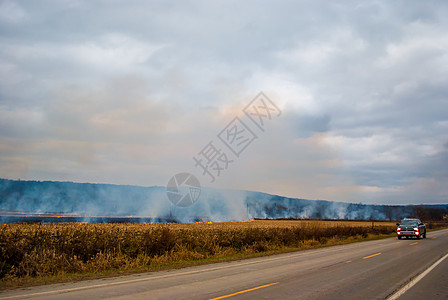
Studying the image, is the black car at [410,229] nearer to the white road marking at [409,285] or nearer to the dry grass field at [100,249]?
the dry grass field at [100,249]

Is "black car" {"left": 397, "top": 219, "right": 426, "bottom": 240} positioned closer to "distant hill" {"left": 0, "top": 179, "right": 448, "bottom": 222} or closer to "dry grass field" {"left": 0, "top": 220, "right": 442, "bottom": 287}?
"dry grass field" {"left": 0, "top": 220, "right": 442, "bottom": 287}

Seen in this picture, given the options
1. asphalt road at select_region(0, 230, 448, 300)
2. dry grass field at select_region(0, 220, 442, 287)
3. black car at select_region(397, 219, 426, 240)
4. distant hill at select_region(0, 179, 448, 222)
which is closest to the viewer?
asphalt road at select_region(0, 230, 448, 300)

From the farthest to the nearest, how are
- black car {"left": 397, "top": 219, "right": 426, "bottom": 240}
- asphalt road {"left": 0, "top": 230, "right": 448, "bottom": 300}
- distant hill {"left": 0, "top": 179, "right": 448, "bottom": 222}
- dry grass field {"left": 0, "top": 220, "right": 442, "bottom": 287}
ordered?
distant hill {"left": 0, "top": 179, "right": 448, "bottom": 222}, black car {"left": 397, "top": 219, "right": 426, "bottom": 240}, dry grass field {"left": 0, "top": 220, "right": 442, "bottom": 287}, asphalt road {"left": 0, "top": 230, "right": 448, "bottom": 300}

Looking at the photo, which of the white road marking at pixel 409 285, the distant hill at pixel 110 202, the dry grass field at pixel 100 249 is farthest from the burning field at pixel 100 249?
the distant hill at pixel 110 202

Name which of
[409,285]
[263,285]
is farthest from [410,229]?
[263,285]

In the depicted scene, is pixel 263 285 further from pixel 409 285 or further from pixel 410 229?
pixel 410 229

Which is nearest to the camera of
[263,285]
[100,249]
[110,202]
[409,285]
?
[263,285]

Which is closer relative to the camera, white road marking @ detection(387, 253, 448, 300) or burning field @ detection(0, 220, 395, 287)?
white road marking @ detection(387, 253, 448, 300)

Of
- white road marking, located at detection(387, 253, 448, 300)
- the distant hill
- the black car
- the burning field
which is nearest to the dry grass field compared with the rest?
the burning field

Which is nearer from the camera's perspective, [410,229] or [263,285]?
[263,285]

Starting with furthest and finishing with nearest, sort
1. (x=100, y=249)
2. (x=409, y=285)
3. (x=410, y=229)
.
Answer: (x=410, y=229) < (x=100, y=249) < (x=409, y=285)

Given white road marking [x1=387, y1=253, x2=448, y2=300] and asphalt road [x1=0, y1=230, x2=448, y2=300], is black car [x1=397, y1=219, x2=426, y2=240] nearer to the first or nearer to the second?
white road marking [x1=387, y1=253, x2=448, y2=300]

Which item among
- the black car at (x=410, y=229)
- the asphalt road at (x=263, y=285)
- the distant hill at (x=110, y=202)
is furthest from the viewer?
the distant hill at (x=110, y=202)

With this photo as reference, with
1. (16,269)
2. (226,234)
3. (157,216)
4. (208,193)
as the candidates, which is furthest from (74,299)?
(208,193)
